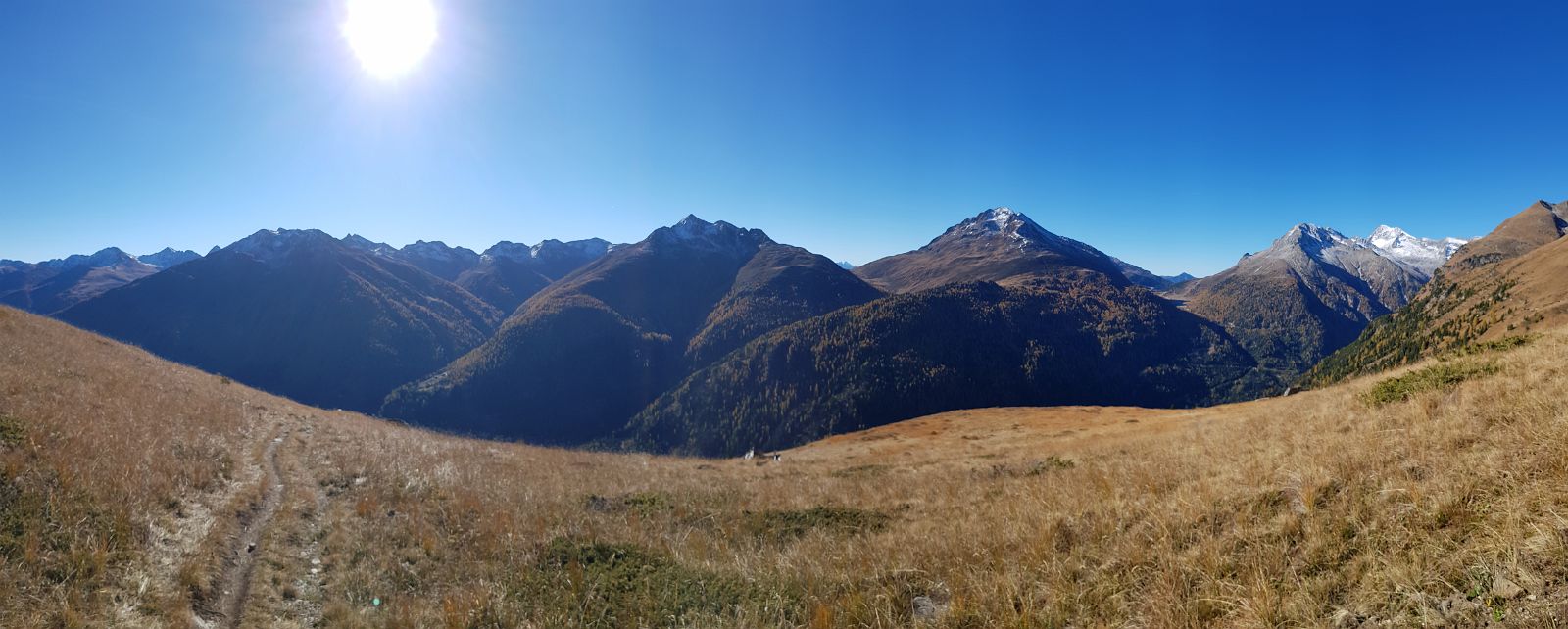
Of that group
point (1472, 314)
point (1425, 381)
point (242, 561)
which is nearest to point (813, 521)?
point (242, 561)

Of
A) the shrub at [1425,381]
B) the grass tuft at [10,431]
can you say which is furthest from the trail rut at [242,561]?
the shrub at [1425,381]

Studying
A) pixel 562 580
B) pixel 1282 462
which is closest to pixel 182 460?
pixel 562 580

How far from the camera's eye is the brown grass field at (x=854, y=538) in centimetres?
504

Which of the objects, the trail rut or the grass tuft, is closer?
the trail rut

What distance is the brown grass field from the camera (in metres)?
5.04

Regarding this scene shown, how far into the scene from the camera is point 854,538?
30.3ft

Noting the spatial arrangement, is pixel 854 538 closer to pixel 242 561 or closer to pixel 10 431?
pixel 242 561

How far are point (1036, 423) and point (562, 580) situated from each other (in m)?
65.2

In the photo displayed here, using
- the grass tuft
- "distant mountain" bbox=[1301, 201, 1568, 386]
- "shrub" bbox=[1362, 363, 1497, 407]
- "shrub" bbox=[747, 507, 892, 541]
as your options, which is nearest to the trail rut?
the grass tuft

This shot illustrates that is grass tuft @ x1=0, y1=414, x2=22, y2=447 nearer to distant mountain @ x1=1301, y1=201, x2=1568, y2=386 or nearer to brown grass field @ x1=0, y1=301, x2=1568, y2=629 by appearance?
brown grass field @ x1=0, y1=301, x2=1568, y2=629

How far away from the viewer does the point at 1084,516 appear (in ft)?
25.6

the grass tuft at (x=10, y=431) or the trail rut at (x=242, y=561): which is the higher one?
the grass tuft at (x=10, y=431)

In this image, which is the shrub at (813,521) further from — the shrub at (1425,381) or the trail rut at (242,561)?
the shrub at (1425,381)

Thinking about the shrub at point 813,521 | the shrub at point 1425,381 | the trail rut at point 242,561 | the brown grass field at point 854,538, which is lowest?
the shrub at point 813,521
